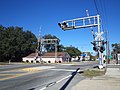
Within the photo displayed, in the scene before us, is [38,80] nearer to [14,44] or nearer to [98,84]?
[98,84]

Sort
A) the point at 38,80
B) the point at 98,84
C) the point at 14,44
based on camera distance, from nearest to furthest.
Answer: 1. the point at 98,84
2. the point at 38,80
3. the point at 14,44

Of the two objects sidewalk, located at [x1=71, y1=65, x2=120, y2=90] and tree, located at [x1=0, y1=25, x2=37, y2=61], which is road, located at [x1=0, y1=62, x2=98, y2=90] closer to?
sidewalk, located at [x1=71, y1=65, x2=120, y2=90]

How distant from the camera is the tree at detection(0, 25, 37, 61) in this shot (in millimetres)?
79000

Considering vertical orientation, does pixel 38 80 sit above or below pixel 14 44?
below

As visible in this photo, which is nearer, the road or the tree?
the road

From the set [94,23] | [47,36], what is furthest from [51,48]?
[94,23]

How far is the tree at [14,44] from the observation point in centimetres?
7900

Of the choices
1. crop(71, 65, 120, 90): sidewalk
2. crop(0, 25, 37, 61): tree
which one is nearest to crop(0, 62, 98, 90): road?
crop(71, 65, 120, 90): sidewalk

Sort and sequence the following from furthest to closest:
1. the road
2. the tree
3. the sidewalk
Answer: the tree < the road < the sidewalk

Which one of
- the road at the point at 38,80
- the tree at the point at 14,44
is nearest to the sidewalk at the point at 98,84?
the road at the point at 38,80

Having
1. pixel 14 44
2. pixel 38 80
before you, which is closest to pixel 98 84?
pixel 38 80

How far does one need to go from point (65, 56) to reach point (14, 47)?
2620 centimetres

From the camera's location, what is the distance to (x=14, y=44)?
269ft

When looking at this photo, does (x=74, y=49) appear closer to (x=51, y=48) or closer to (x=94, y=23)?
(x=51, y=48)
